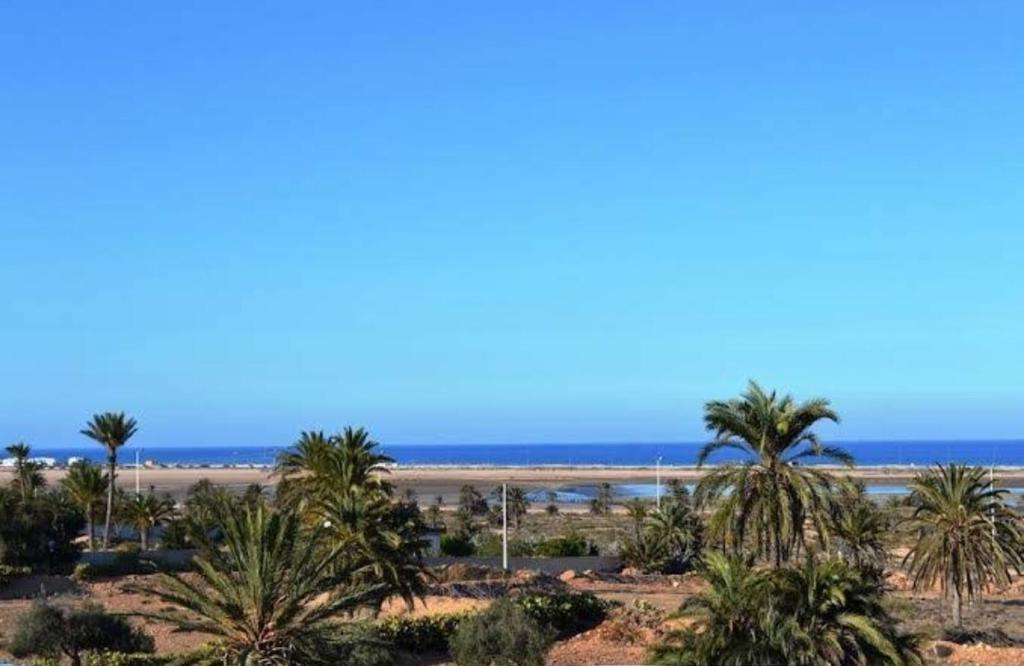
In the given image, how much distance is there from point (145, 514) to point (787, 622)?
46098mm

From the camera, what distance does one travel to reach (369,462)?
121 feet

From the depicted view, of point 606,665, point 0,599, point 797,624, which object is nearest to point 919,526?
point 606,665

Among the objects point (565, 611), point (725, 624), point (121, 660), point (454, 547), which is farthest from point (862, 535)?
point (725, 624)

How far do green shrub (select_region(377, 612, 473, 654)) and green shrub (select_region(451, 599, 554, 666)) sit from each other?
9.34 ft

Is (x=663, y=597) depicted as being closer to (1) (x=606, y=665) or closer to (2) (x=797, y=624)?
(1) (x=606, y=665)

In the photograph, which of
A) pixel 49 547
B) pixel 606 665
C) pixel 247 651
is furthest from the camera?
pixel 49 547

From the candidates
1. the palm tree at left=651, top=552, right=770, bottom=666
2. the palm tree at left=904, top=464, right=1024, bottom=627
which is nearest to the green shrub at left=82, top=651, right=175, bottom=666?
the palm tree at left=651, top=552, right=770, bottom=666

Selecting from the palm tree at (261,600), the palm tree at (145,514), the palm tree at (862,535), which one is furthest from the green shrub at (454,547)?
the palm tree at (261,600)

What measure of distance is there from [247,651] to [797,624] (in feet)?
28.7

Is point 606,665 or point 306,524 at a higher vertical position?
point 306,524

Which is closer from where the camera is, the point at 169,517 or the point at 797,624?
the point at 797,624

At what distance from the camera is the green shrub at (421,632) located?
103 feet

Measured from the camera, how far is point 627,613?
35.3 meters

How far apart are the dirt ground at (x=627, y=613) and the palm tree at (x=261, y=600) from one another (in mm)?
4200
